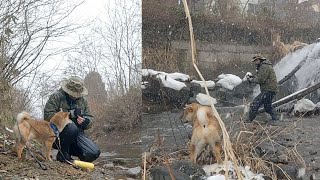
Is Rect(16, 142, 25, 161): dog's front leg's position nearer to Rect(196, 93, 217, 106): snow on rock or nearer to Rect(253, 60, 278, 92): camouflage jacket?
Rect(196, 93, 217, 106): snow on rock

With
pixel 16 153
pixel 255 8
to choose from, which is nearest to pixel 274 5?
pixel 255 8

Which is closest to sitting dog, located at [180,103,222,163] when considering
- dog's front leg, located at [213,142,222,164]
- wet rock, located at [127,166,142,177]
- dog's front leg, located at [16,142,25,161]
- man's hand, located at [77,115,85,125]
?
dog's front leg, located at [213,142,222,164]

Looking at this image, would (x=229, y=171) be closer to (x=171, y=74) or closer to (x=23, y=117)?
(x=171, y=74)

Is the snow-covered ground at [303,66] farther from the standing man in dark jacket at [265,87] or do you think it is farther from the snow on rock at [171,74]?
the snow on rock at [171,74]

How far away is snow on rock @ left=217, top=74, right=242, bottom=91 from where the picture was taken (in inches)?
68.4

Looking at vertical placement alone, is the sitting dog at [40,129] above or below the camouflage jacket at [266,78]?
below

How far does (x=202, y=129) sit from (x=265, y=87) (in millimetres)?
259

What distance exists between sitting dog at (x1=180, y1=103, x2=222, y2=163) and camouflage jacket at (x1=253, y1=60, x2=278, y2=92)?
0.20 metres

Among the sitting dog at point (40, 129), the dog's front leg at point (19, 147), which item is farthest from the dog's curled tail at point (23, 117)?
the dog's front leg at point (19, 147)

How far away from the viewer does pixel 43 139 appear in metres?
2.61

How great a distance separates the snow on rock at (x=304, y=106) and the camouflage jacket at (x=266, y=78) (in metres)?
0.09

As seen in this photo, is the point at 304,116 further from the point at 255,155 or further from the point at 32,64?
the point at 32,64

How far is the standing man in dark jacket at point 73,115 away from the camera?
2508 mm

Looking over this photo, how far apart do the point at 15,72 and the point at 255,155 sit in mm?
2170
